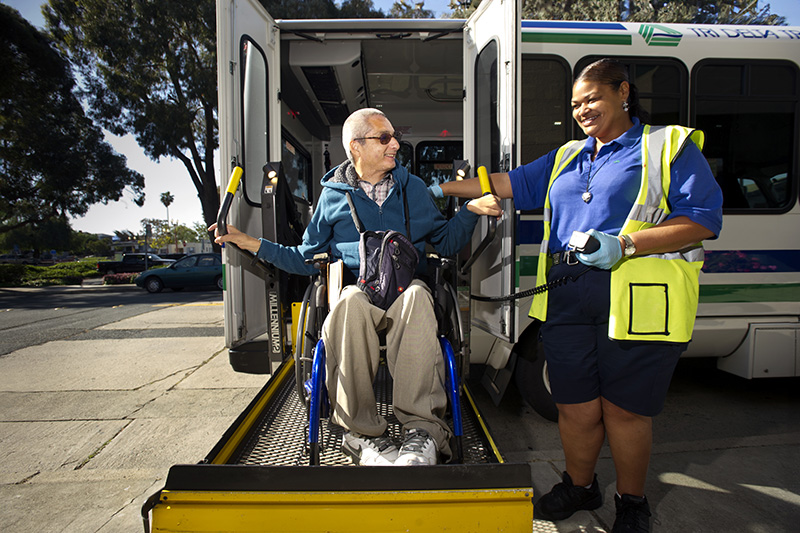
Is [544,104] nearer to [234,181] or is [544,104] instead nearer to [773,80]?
[773,80]

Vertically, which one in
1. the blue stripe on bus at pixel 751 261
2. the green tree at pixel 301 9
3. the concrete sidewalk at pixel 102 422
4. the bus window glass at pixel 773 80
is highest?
the green tree at pixel 301 9

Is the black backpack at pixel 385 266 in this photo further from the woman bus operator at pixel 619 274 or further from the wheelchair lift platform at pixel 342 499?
the wheelchair lift platform at pixel 342 499

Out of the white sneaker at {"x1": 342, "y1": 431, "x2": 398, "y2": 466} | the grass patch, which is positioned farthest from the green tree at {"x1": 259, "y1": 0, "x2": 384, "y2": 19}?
the white sneaker at {"x1": 342, "y1": 431, "x2": 398, "y2": 466}

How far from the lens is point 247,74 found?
307cm

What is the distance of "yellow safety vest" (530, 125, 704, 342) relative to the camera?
1.69m

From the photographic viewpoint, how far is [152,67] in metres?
16.7

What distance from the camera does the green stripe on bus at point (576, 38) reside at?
3268mm

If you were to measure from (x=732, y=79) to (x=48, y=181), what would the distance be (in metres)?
23.4

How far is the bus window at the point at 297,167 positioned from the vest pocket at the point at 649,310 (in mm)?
3567

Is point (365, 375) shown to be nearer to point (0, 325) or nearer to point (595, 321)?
point (595, 321)

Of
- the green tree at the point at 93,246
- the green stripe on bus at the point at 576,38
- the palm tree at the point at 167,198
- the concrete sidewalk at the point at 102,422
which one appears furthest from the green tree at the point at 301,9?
the green tree at the point at 93,246

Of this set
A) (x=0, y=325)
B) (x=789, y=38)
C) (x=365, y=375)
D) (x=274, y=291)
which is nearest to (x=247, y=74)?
(x=274, y=291)

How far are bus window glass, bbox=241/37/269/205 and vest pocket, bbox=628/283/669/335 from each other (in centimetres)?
243

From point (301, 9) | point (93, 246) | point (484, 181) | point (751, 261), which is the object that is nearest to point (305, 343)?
point (484, 181)
